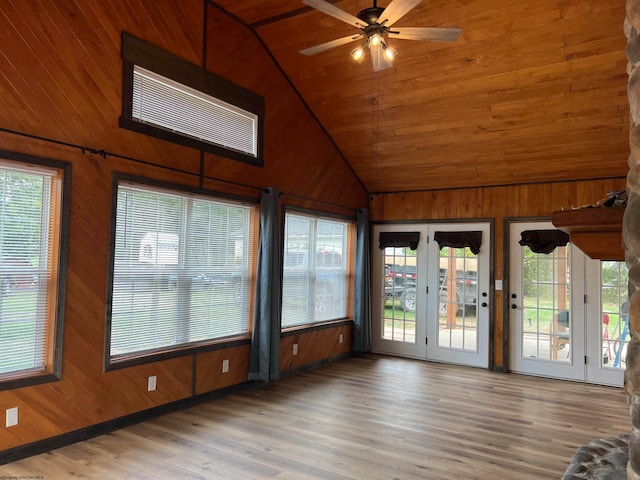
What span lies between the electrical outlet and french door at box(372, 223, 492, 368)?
5.25m

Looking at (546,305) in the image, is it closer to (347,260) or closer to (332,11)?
(347,260)

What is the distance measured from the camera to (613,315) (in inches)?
229

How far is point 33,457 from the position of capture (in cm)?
327

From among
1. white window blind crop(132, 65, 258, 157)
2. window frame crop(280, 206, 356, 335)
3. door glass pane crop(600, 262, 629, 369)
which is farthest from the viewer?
window frame crop(280, 206, 356, 335)

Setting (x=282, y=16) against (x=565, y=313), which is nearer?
(x=282, y=16)

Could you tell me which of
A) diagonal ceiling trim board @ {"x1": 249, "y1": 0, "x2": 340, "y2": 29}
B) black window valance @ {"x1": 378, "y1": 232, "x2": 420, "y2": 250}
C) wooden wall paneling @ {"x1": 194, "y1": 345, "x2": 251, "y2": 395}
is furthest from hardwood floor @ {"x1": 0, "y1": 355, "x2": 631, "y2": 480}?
diagonal ceiling trim board @ {"x1": 249, "y1": 0, "x2": 340, "y2": 29}

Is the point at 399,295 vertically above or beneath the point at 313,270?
beneath

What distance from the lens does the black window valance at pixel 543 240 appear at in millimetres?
6023

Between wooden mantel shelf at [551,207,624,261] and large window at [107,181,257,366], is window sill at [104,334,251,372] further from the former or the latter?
wooden mantel shelf at [551,207,624,261]

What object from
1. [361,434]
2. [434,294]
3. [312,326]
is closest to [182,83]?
[312,326]

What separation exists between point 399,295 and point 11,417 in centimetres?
536

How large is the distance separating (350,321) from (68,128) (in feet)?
15.8

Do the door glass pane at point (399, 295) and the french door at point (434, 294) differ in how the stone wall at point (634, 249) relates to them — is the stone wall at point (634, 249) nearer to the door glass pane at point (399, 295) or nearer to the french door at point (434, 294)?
the french door at point (434, 294)

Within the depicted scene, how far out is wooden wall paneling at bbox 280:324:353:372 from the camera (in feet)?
18.9
